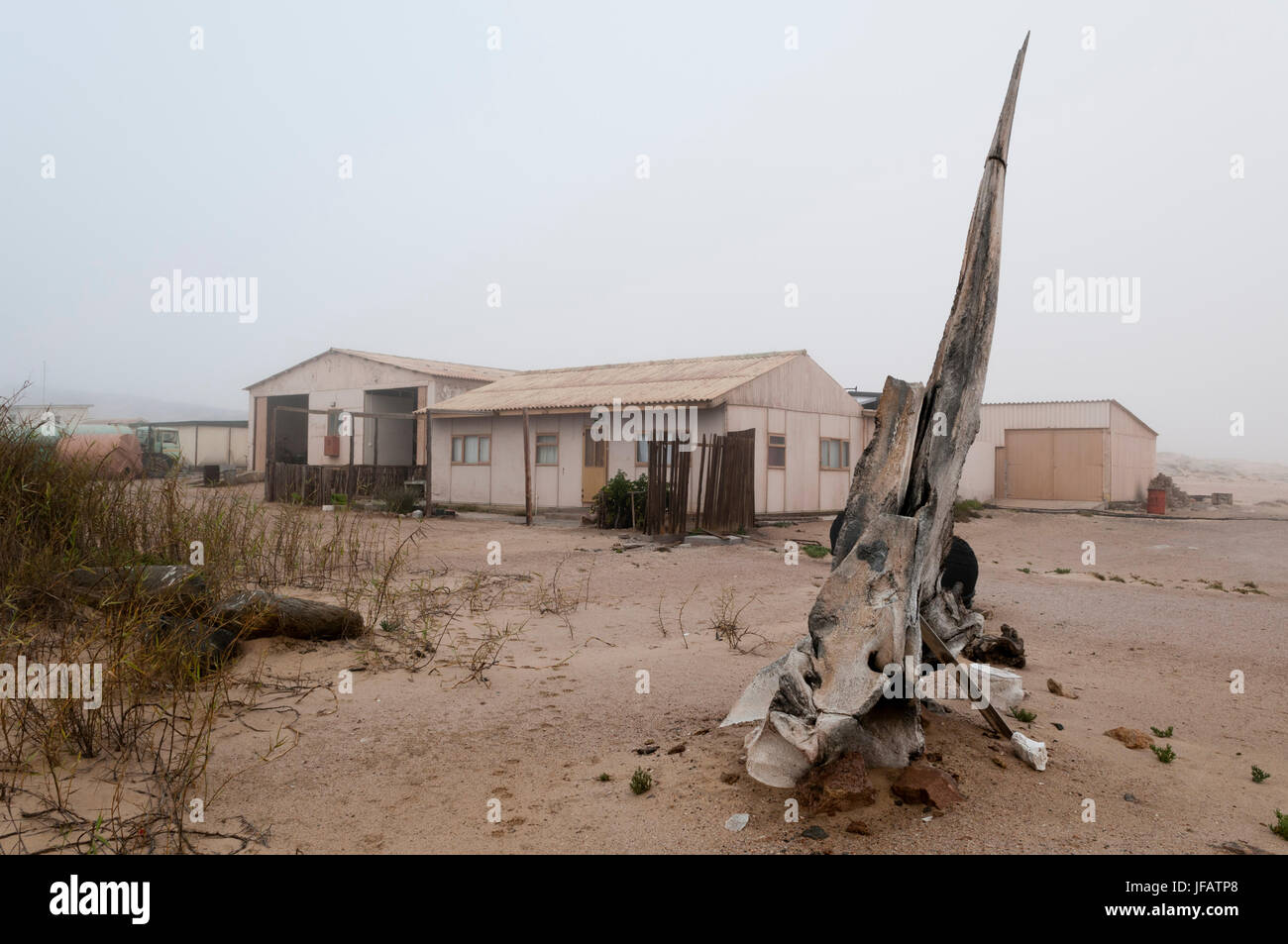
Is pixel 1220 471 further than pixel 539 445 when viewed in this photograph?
Yes

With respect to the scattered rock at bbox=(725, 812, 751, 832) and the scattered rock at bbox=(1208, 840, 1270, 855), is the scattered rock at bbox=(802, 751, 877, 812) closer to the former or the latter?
the scattered rock at bbox=(725, 812, 751, 832)

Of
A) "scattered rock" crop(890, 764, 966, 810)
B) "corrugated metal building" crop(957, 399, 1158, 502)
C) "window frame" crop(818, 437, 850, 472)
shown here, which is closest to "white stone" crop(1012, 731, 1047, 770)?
"scattered rock" crop(890, 764, 966, 810)

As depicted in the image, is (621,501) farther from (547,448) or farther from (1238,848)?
(1238,848)

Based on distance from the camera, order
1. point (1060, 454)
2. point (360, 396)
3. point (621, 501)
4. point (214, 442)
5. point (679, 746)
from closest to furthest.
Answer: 1. point (679, 746)
2. point (621, 501)
3. point (1060, 454)
4. point (360, 396)
5. point (214, 442)

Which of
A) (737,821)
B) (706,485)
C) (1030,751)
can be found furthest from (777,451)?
(737,821)

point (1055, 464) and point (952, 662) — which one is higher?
point (1055, 464)

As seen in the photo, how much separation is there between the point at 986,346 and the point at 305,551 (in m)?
8.26

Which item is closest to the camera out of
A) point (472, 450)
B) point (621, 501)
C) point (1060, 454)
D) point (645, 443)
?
point (621, 501)

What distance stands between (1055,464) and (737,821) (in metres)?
25.9

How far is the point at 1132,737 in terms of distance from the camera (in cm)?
448

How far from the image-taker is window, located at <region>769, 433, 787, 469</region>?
1836cm

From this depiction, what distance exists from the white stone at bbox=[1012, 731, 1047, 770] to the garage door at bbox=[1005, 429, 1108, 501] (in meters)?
24.1

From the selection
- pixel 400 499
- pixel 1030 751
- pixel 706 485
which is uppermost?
pixel 706 485

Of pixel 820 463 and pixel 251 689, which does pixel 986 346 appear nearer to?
pixel 251 689
